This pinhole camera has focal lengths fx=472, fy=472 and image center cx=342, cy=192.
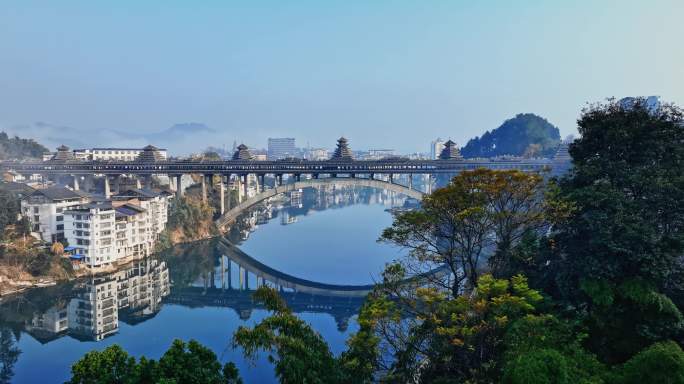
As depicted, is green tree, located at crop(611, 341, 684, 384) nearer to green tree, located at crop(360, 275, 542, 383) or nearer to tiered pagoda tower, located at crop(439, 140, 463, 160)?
green tree, located at crop(360, 275, 542, 383)

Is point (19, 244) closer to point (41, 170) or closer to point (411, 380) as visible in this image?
point (41, 170)

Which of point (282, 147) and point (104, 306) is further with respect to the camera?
point (282, 147)

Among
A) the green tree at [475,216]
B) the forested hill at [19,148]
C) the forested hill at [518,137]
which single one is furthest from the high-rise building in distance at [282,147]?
the green tree at [475,216]

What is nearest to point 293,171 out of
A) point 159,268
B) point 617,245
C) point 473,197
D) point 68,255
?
point 159,268

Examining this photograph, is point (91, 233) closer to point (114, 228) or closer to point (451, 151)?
point (114, 228)

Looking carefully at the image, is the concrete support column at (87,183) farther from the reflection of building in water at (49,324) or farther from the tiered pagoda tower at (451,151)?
the tiered pagoda tower at (451,151)

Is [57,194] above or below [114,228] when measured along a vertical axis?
above

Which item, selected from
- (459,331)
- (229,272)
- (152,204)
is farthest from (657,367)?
(152,204)
